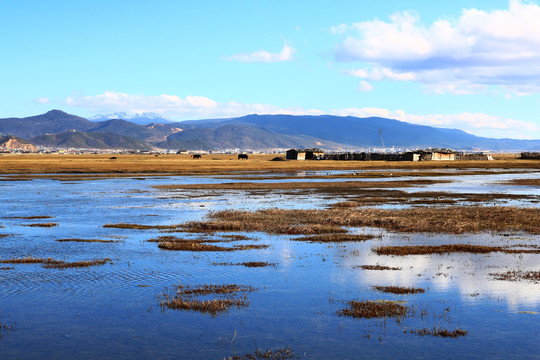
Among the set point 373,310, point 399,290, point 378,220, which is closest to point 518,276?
point 399,290

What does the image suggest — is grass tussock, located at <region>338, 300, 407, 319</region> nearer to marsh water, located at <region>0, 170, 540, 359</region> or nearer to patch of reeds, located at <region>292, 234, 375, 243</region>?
marsh water, located at <region>0, 170, 540, 359</region>

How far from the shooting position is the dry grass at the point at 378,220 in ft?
103

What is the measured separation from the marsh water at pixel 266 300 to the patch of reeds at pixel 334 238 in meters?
0.72

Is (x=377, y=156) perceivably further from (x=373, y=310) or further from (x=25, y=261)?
(x=373, y=310)

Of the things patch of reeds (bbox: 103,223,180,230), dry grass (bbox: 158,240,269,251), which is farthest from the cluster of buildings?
dry grass (bbox: 158,240,269,251)

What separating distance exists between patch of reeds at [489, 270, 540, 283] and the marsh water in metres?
0.42

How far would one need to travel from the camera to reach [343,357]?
41.8 feet

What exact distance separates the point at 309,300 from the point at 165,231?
612 inches

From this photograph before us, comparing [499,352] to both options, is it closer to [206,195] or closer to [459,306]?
[459,306]

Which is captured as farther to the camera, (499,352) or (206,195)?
(206,195)

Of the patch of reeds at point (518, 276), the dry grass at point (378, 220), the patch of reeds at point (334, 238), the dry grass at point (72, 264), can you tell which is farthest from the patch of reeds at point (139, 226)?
the patch of reeds at point (518, 276)

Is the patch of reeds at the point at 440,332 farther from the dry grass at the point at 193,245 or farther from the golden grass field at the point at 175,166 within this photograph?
the golden grass field at the point at 175,166

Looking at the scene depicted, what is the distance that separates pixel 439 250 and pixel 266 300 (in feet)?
35.1

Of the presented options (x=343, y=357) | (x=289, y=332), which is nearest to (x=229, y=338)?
(x=289, y=332)
